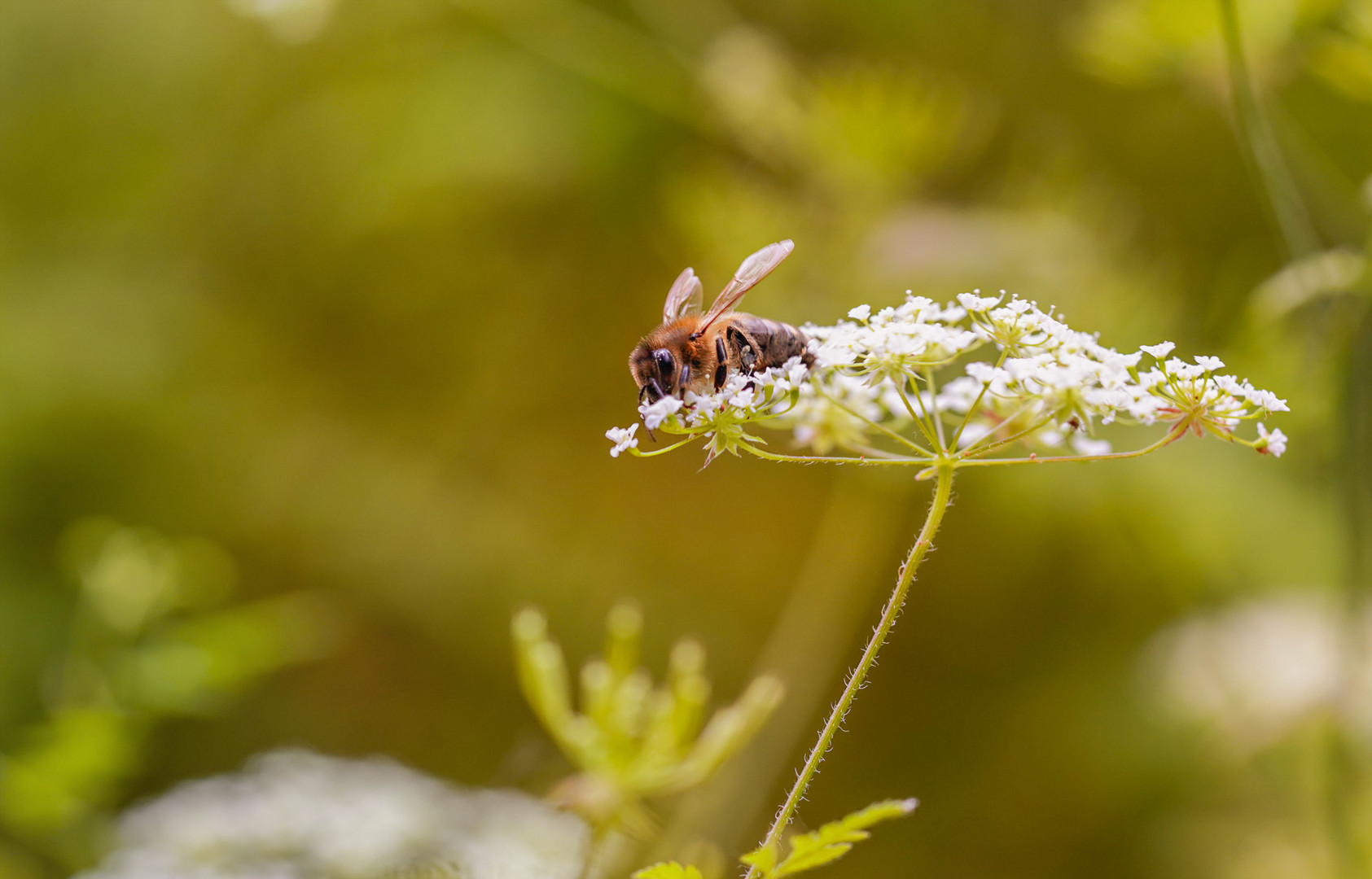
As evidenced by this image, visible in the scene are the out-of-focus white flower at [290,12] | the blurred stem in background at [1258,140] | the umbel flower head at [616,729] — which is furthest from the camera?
the out-of-focus white flower at [290,12]

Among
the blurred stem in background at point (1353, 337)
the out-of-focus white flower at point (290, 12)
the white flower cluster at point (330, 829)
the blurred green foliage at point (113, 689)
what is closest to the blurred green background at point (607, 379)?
the out-of-focus white flower at point (290, 12)

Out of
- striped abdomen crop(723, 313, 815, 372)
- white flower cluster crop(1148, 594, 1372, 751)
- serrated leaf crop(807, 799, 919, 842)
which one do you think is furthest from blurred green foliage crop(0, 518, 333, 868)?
white flower cluster crop(1148, 594, 1372, 751)

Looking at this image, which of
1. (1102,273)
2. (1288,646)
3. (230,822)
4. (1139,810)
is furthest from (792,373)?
(1139,810)

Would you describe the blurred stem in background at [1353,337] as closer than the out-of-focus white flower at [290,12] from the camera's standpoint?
Yes

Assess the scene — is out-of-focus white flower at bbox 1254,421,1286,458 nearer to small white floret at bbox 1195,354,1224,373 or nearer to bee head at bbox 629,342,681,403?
small white floret at bbox 1195,354,1224,373

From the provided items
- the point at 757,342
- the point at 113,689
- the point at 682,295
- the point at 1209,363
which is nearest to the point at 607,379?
the point at 113,689

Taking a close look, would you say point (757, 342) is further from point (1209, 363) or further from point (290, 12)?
point (290, 12)

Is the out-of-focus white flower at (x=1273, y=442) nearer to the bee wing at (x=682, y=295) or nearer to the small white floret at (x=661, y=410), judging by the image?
the small white floret at (x=661, y=410)
